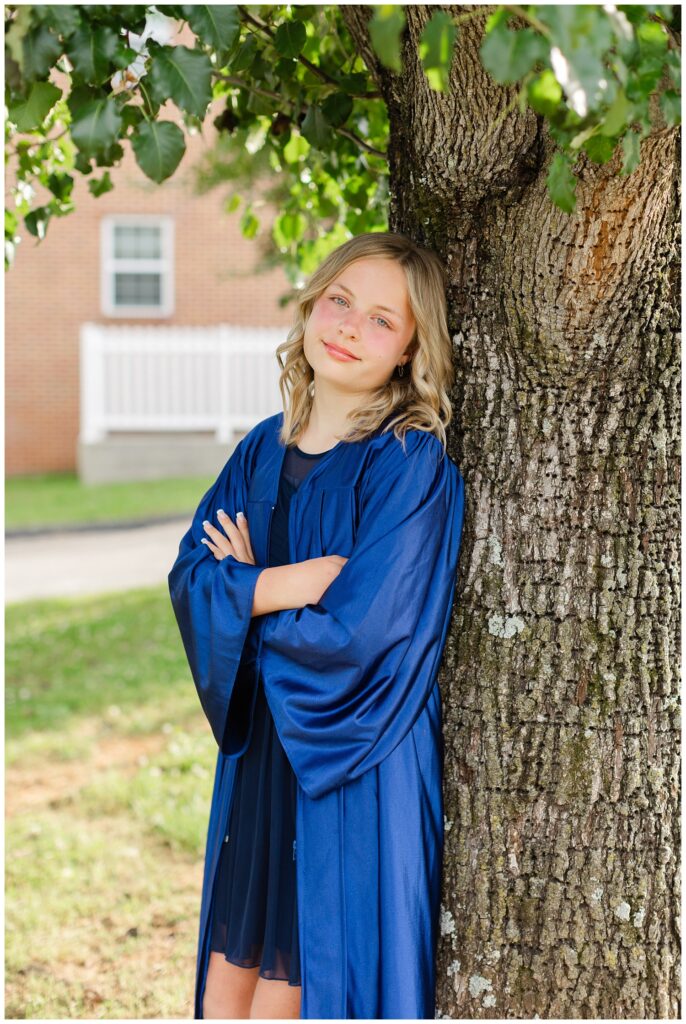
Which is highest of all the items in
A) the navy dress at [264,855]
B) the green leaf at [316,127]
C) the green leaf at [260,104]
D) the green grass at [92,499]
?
the green leaf at [260,104]

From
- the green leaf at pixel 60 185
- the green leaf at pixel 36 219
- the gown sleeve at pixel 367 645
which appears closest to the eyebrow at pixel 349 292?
the gown sleeve at pixel 367 645

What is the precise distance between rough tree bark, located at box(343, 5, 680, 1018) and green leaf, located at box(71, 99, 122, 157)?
799 mm

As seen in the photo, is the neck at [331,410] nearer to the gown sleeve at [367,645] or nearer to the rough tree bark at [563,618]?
the gown sleeve at [367,645]

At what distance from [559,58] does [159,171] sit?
2.20 ft

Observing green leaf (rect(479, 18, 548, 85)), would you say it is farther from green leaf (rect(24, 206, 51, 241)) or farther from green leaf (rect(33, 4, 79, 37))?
green leaf (rect(24, 206, 51, 241))

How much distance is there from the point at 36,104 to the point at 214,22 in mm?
364

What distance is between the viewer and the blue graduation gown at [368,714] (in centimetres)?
206

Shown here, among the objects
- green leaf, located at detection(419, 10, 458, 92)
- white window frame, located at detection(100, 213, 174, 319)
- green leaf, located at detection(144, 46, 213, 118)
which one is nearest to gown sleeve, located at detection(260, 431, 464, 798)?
green leaf, located at detection(144, 46, 213, 118)

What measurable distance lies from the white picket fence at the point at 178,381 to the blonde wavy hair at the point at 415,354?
11644 millimetres

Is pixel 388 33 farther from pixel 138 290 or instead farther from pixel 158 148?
pixel 138 290

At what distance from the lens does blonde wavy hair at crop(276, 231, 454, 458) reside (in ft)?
7.36

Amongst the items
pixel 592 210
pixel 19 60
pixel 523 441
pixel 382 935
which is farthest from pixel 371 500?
pixel 19 60

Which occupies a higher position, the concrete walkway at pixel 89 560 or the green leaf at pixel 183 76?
the green leaf at pixel 183 76

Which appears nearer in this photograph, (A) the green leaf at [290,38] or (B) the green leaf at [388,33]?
(B) the green leaf at [388,33]
